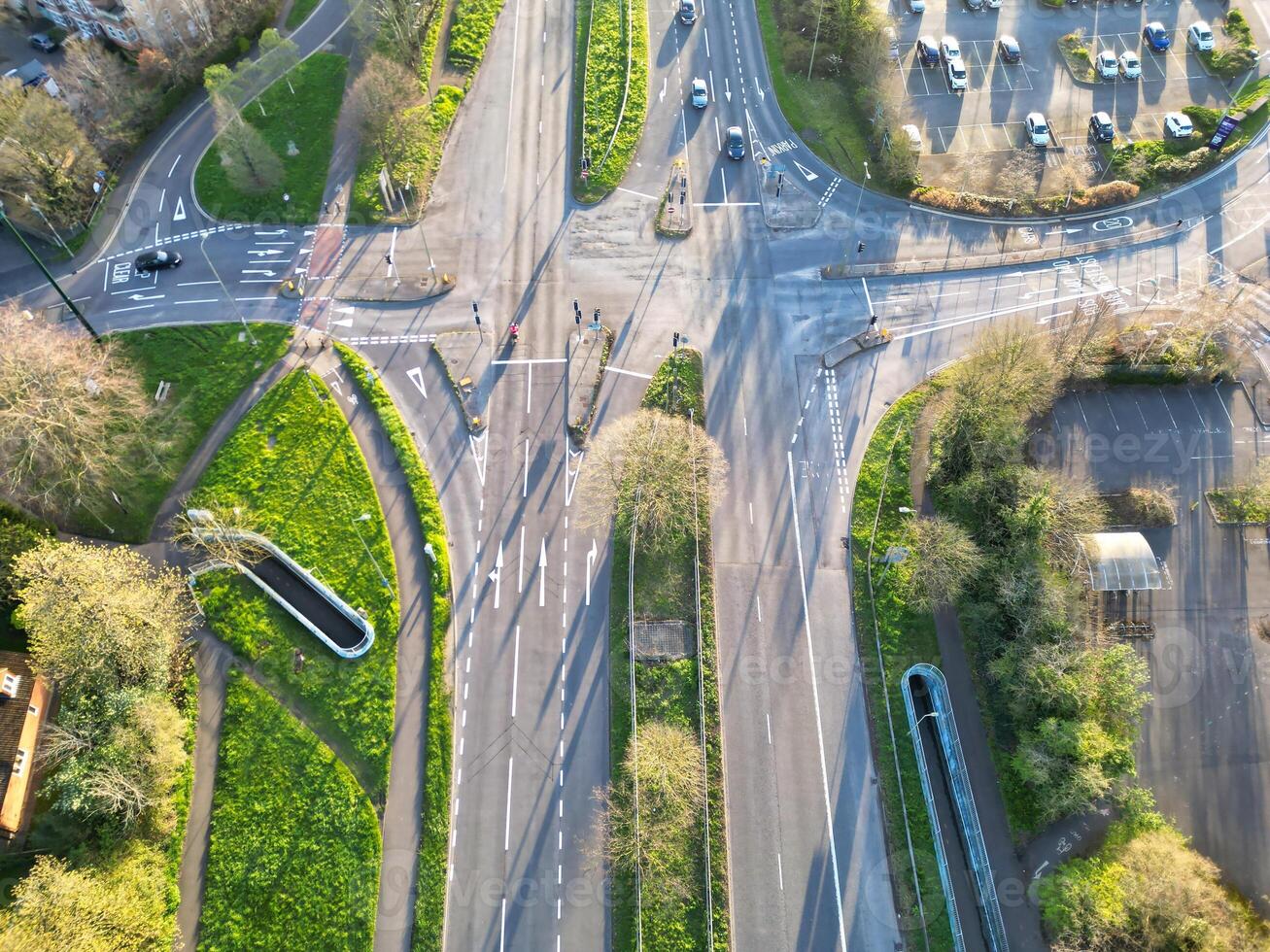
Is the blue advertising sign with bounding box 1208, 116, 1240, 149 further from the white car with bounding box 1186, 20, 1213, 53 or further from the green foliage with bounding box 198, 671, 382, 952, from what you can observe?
the green foliage with bounding box 198, 671, 382, 952

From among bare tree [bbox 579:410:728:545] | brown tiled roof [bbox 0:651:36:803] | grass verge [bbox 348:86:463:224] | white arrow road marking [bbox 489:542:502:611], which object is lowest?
brown tiled roof [bbox 0:651:36:803]

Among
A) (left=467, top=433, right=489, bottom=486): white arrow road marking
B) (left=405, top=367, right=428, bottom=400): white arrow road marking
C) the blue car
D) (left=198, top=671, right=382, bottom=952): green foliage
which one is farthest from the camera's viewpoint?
the blue car

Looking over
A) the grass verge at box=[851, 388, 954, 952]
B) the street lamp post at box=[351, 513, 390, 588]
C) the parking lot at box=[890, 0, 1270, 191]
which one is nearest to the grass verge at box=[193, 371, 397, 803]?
the street lamp post at box=[351, 513, 390, 588]

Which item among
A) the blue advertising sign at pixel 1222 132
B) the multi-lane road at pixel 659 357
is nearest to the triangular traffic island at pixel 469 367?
the multi-lane road at pixel 659 357

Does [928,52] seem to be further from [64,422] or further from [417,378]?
[64,422]

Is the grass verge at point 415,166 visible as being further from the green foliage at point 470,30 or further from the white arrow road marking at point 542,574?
the white arrow road marking at point 542,574

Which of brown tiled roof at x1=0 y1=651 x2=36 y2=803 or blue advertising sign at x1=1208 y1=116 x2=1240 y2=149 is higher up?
blue advertising sign at x1=1208 y1=116 x2=1240 y2=149
